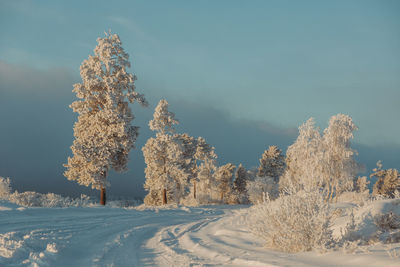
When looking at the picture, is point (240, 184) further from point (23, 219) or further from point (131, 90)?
point (23, 219)

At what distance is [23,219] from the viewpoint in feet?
29.6

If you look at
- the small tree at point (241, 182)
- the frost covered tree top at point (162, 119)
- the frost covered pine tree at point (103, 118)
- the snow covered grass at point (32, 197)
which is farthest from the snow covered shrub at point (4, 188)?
the small tree at point (241, 182)

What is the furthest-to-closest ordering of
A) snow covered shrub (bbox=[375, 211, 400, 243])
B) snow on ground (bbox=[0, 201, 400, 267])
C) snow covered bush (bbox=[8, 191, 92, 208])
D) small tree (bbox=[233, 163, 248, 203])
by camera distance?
small tree (bbox=[233, 163, 248, 203]) → snow covered bush (bbox=[8, 191, 92, 208]) → snow covered shrub (bbox=[375, 211, 400, 243]) → snow on ground (bbox=[0, 201, 400, 267])

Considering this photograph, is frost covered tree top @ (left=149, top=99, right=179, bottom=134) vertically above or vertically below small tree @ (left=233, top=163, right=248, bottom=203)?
above

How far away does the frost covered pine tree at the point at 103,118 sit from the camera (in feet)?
69.2

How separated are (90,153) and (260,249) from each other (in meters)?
17.4

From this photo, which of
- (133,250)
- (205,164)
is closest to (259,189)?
(205,164)

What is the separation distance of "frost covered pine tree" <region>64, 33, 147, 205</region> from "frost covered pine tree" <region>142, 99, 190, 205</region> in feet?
26.8

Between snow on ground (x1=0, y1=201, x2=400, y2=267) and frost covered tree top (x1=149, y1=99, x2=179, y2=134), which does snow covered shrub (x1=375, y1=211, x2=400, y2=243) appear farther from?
frost covered tree top (x1=149, y1=99, x2=179, y2=134)

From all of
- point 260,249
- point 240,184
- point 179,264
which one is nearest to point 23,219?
point 179,264

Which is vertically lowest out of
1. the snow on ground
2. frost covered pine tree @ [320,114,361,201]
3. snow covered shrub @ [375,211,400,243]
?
the snow on ground

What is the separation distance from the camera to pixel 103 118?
22094 mm

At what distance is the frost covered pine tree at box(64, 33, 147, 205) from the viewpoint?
2108 centimetres

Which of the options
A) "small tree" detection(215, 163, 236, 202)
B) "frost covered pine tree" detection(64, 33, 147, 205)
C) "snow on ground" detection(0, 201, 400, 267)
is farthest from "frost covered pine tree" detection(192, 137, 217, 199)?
"snow on ground" detection(0, 201, 400, 267)
